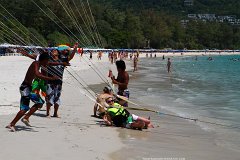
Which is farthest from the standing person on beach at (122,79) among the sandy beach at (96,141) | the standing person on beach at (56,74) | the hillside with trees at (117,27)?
the hillside with trees at (117,27)

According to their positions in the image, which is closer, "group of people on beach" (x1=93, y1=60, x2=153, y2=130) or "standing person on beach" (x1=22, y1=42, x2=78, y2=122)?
"group of people on beach" (x1=93, y1=60, x2=153, y2=130)

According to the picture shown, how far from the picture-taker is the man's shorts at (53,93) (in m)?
9.43

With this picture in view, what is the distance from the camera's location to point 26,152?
6.25 m

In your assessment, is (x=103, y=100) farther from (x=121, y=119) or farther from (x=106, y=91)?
(x=121, y=119)

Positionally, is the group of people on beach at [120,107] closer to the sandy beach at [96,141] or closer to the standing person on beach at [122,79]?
the standing person on beach at [122,79]

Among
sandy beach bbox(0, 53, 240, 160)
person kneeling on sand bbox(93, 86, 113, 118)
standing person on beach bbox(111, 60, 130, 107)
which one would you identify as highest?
standing person on beach bbox(111, 60, 130, 107)

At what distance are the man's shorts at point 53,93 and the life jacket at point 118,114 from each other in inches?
46.5

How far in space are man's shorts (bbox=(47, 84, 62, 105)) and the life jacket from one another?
3.88 feet

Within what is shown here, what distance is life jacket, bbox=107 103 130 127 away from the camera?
9.05 metres

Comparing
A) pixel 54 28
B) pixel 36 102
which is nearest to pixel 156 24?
pixel 54 28

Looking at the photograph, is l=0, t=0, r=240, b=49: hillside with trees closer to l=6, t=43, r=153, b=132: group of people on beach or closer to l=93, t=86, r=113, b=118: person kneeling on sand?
l=93, t=86, r=113, b=118: person kneeling on sand

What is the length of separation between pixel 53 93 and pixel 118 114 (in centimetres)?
151

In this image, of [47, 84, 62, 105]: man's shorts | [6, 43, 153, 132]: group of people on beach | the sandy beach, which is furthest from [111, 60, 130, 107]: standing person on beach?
[47, 84, 62, 105]: man's shorts

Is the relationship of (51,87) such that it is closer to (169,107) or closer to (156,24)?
(169,107)
